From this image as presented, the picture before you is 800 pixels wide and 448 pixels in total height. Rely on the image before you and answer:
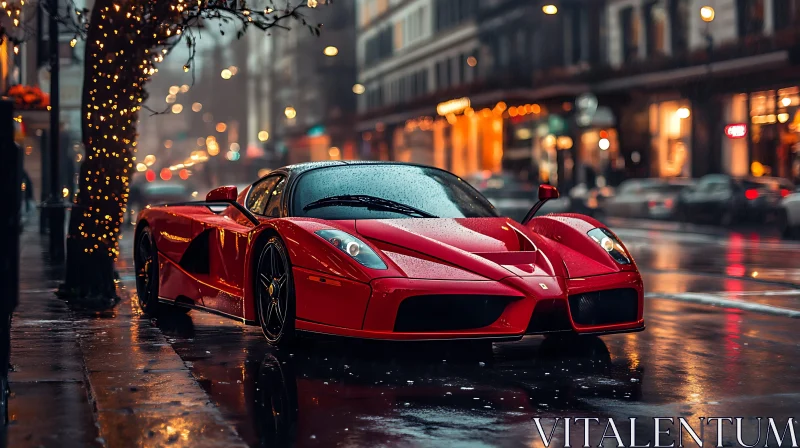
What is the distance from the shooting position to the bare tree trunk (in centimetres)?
1180

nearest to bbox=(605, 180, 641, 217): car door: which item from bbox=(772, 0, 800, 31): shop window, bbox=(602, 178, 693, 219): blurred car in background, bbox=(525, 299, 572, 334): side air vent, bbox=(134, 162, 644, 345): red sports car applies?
bbox=(602, 178, 693, 219): blurred car in background

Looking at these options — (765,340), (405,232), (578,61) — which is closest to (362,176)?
(405,232)

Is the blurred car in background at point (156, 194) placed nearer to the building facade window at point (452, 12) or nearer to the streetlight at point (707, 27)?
the streetlight at point (707, 27)

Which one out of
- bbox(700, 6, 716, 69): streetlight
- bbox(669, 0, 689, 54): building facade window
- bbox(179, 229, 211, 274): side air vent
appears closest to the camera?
bbox(179, 229, 211, 274): side air vent

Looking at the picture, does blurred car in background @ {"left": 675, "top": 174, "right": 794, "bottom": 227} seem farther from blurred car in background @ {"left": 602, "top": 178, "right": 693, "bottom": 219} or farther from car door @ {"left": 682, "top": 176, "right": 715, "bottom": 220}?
blurred car in background @ {"left": 602, "top": 178, "right": 693, "bottom": 219}

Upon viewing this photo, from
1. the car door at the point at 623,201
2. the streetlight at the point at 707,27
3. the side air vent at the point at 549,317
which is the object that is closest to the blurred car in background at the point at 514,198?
the car door at the point at 623,201

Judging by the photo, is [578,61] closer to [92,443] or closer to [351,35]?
[92,443]

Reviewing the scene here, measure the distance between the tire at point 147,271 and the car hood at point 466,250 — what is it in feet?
9.26

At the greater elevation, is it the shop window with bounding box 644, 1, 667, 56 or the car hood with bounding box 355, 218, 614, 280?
the shop window with bounding box 644, 1, 667, 56

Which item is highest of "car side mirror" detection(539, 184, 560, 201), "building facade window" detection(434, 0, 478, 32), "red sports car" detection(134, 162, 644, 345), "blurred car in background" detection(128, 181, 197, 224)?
"building facade window" detection(434, 0, 478, 32)

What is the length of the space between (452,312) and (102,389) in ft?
6.68

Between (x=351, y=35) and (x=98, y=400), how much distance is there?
111 metres

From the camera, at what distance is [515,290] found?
7.69 m

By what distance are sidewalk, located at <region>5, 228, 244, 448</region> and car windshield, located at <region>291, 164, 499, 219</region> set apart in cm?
137
